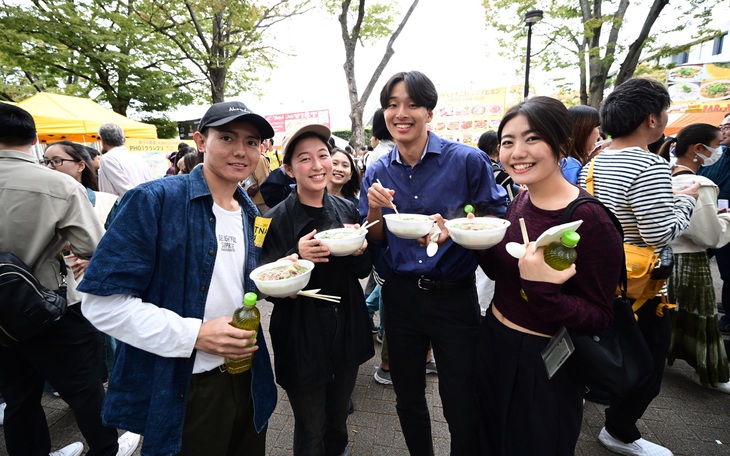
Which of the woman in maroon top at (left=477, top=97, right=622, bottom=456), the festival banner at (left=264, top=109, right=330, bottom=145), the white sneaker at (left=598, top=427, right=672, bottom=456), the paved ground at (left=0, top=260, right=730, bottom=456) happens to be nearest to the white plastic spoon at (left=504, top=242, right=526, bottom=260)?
the woman in maroon top at (left=477, top=97, right=622, bottom=456)

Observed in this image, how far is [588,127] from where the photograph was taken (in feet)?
9.17

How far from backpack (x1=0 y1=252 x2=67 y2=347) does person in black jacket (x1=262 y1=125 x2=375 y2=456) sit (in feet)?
4.27

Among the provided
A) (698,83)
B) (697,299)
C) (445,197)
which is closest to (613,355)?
(445,197)

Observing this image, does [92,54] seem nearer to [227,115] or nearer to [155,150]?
[155,150]

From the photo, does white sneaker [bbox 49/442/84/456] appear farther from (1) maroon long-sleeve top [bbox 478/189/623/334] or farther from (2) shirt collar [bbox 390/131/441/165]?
(1) maroon long-sleeve top [bbox 478/189/623/334]

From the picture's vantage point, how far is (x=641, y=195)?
1.91 metres

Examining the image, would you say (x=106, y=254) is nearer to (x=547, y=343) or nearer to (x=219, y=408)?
(x=219, y=408)

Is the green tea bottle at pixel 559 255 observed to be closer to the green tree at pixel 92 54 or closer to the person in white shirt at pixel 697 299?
the person in white shirt at pixel 697 299

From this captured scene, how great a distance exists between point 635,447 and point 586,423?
0.40 metres

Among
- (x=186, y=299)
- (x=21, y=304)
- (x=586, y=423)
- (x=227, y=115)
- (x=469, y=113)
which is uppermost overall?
(x=469, y=113)

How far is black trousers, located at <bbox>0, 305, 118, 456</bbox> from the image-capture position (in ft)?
7.08

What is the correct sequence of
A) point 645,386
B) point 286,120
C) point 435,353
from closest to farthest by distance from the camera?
point 435,353 < point 645,386 < point 286,120

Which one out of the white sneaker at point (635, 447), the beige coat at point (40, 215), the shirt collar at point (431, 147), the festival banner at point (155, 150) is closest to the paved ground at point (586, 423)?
the white sneaker at point (635, 447)

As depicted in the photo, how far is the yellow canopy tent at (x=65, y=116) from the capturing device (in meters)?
7.27
